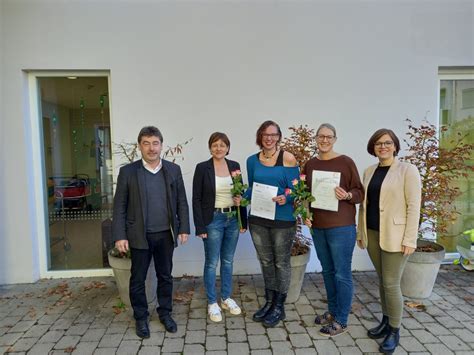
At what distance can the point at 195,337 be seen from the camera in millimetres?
3068

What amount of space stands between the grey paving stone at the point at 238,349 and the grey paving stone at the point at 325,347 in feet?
1.91

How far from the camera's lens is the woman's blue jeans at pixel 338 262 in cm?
288

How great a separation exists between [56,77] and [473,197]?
5.85m

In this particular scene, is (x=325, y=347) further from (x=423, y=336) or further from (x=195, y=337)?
(x=195, y=337)

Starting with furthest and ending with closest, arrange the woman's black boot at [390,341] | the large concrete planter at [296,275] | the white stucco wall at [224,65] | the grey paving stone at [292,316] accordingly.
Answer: the white stucco wall at [224,65] → the large concrete planter at [296,275] → the grey paving stone at [292,316] → the woman's black boot at [390,341]

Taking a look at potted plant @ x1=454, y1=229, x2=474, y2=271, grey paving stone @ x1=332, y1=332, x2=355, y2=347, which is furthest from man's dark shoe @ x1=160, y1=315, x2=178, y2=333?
potted plant @ x1=454, y1=229, x2=474, y2=271

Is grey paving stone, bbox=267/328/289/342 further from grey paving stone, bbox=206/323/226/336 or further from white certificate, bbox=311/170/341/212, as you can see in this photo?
white certificate, bbox=311/170/341/212

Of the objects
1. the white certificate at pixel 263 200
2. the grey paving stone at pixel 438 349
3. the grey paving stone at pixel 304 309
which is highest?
the white certificate at pixel 263 200

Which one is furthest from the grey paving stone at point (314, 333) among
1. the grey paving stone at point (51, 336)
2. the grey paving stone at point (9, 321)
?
the grey paving stone at point (9, 321)

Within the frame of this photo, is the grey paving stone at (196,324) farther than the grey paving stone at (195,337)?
Yes

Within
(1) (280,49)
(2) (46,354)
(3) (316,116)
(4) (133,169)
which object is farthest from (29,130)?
(3) (316,116)

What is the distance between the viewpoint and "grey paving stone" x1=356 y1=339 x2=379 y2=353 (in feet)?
9.29

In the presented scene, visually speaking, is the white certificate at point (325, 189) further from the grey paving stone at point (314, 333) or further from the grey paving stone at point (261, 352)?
the grey paving stone at point (261, 352)

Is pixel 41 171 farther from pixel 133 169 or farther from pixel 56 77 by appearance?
pixel 133 169
